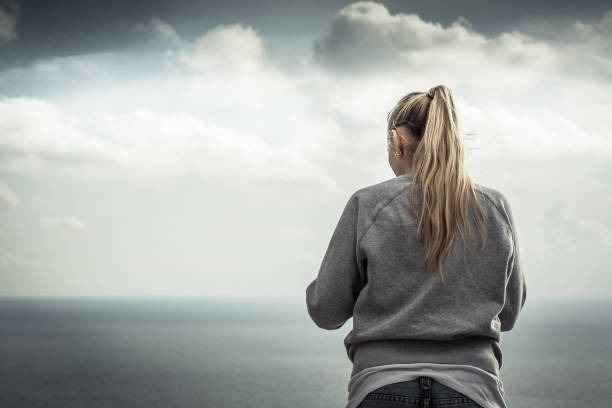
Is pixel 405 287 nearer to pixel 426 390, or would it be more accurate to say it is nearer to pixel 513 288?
pixel 426 390

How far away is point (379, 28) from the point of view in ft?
456

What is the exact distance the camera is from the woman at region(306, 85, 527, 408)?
1.40 meters

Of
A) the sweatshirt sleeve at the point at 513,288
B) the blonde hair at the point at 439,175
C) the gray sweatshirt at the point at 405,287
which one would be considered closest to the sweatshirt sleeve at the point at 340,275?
the gray sweatshirt at the point at 405,287

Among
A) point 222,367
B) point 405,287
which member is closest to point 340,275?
point 405,287

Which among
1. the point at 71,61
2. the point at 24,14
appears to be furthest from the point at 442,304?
the point at 71,61

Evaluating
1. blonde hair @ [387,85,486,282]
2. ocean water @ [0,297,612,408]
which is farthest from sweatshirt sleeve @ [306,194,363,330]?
ocean water @ [0,297,612,408]

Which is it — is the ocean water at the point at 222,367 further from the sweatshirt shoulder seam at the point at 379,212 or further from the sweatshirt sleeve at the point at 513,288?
the sweatshirt shoulder seam at the point at 379,212

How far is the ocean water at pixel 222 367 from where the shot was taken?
61.7m

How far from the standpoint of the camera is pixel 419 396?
1.36 m

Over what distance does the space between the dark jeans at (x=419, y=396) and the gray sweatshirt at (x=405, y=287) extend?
0.06 meters

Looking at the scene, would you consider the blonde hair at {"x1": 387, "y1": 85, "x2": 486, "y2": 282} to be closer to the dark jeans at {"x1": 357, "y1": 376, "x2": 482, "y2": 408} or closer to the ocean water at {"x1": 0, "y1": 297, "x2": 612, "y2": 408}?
the dark jeans at {"x1": 357, "y1": 376, "x2": 482, "y2": 408}

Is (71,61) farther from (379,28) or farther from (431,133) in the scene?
(431,133)

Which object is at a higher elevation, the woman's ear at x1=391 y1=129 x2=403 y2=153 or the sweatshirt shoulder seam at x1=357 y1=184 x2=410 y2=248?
the woman's ear at x1=391 y1=129 x2=403 y2=153

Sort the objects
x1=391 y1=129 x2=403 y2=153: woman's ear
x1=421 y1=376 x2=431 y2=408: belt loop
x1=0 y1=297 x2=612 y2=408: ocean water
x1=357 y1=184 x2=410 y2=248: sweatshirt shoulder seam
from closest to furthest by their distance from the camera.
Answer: x1=421 y1=376 x2=431 y2=408: belt loop
x1=357 y1=184 x2=410 y2=248: sweatshirt shoulder seam
x1=391 y1=129 x2=403 y2=153: woman's ear
x1=0 y1=297 x2=612 y2=408: ocean water
